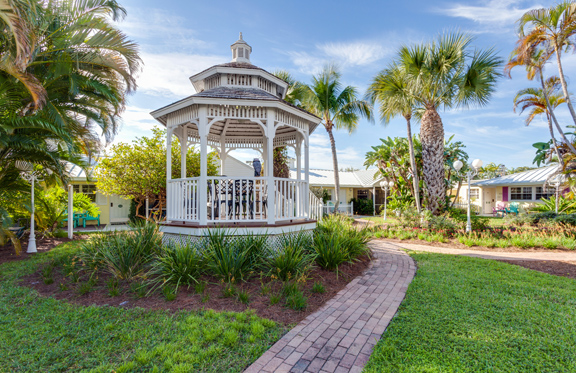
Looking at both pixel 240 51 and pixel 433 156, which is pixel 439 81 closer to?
pixel 433 156

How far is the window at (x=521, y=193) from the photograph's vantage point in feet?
73.7

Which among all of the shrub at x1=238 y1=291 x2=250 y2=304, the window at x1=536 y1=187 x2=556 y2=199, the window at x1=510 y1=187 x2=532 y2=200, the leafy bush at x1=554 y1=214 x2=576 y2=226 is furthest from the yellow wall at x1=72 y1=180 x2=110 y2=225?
the window at x1=536 y1=187 x2=556 y2=199

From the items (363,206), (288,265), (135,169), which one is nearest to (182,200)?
(288,265)

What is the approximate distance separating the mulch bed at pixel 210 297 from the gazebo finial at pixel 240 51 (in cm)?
688

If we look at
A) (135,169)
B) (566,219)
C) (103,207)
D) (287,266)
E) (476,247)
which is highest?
(135,169)

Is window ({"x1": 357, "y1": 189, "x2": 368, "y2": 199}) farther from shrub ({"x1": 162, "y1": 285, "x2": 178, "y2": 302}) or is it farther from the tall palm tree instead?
shrub ({"x1": 162, "y1": 285, "x2": 178, "y2": 302})

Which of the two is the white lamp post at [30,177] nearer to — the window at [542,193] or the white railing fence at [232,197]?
the white railing fence at [232,197]

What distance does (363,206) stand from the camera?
985 inches

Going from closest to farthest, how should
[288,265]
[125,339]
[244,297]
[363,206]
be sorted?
[125,339] < [244,297] < [288,265] < [363,206]

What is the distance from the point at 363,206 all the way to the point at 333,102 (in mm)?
12148

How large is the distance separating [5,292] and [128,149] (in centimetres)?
920

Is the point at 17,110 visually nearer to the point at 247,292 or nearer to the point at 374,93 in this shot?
the point at 247,292

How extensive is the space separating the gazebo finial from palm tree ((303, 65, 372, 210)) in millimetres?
6644

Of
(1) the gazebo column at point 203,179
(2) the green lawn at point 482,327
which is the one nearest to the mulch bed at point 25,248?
(1) the gazebo column at point 203,179
